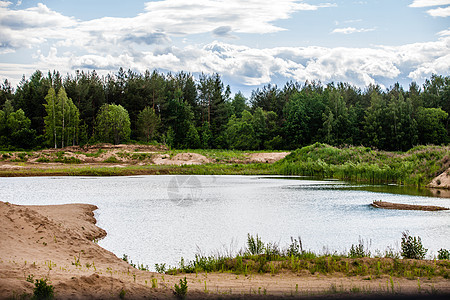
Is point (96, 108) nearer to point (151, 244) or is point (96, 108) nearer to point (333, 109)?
point (333, 109)

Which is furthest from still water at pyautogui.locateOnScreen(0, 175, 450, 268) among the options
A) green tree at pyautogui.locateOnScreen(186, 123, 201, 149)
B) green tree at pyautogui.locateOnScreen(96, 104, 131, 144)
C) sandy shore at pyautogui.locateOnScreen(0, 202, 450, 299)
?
green tree at pyautogui.locateOnScreen(186, 123, 201, 149)

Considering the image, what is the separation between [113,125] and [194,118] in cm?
2746

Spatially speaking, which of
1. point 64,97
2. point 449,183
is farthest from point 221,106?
point 449,183

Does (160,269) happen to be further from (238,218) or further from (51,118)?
(51,118)

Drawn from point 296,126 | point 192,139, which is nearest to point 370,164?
point 296,126

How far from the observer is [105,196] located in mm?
29750

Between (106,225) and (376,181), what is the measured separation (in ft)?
94.5

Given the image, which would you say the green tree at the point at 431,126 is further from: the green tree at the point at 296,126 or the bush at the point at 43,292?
the bush at the point at 43,292

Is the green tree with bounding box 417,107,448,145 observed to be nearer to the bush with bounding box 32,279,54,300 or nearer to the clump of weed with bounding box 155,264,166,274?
the clump of weed with bounding box 155,264,166,274

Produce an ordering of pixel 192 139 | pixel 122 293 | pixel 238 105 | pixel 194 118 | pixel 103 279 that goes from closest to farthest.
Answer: pixel 122 293, pixel 103 279, pixel 192 139, pixel 194 118, pixel 238 105

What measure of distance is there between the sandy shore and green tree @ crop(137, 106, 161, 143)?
73.0m

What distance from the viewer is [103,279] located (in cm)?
889

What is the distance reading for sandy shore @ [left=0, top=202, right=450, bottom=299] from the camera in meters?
8.39

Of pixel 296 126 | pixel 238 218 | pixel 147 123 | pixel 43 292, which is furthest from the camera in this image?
pixel 296 126
